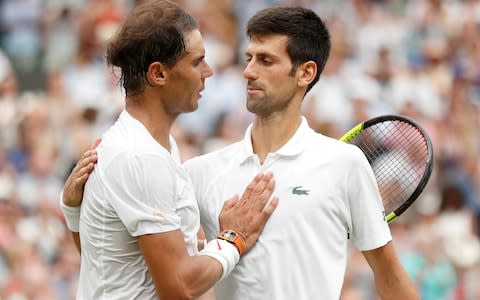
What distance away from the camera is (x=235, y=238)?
4789 millimetres

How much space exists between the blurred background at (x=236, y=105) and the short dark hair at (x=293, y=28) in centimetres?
392

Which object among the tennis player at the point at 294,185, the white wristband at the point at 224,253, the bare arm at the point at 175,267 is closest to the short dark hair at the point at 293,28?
the tennis player at the point at 294,185

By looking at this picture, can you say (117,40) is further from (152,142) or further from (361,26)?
(361,26)

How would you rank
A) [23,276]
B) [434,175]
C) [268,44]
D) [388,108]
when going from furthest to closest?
1. [388,108]
2. [434,175]
3. [23,276]
4. [268,44]

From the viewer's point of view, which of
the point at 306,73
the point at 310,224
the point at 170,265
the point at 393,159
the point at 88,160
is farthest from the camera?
the point at 393,159

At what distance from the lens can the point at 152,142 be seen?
15.0 ft

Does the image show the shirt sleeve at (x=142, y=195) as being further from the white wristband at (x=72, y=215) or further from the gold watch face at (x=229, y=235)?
the white wristband at (x=72, y=215)

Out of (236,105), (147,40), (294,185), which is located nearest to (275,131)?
(294,185)

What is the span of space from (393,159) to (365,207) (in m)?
0.84

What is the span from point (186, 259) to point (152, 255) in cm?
13

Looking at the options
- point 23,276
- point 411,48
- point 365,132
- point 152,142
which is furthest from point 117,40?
point 411,48

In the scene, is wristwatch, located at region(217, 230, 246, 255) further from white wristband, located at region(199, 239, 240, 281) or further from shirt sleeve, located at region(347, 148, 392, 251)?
shirt sleeve, located at region(347, 148, 392, 251)

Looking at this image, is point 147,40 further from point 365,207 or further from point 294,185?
point 365,207

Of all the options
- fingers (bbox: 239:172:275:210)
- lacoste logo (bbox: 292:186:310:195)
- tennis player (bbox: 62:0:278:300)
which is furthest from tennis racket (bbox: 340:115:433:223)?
tennis player (bbox: 62:0:278:300)
